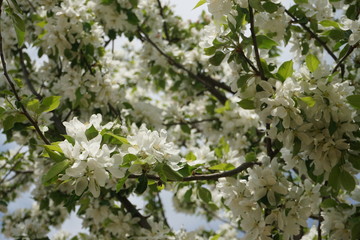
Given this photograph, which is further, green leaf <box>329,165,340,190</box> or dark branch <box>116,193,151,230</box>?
dark branch <box>116,193,151,230</box>

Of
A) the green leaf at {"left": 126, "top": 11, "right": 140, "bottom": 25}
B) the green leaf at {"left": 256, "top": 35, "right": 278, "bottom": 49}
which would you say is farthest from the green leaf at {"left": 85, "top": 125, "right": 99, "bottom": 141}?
the green leaf at {"left": 126, "top": 11, "right": 140, "bottom": 25}

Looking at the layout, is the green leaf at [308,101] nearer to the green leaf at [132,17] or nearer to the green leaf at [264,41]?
the green leaf at [264,41]

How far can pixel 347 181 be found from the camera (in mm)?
1469

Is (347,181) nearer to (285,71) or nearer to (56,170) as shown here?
(285,71)

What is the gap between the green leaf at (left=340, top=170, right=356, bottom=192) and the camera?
147 cm

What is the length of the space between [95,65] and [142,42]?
3.72 feet

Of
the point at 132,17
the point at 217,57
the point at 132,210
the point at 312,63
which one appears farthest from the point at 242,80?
the point at 132,17

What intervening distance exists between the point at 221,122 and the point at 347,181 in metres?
2.38

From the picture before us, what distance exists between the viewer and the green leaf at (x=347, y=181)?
1.47 meters

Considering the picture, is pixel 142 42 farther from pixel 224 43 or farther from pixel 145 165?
pixel 145 165

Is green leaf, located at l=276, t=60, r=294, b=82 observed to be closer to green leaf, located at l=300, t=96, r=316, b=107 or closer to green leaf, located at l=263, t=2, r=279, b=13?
green leaf, located at l=300, t=96, r=316, b=107

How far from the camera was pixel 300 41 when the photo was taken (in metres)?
2.38

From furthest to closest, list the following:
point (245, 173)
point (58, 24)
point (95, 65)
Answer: point (95, 65)
point (58, 24)
point (245, 173)

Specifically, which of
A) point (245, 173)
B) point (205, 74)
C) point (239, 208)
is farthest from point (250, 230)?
point (205, 74)
